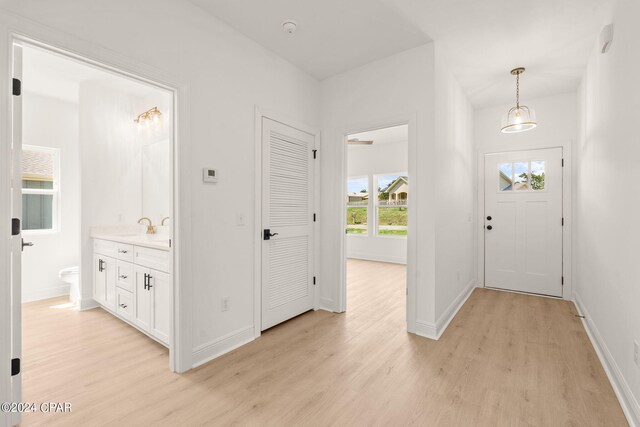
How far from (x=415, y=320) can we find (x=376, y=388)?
106 cm

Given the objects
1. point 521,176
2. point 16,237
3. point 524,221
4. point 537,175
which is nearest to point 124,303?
point 16,237

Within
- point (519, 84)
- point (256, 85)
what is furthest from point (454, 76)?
point (256, 85)

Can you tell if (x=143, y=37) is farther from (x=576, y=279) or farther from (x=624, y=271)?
(x=576, y=279)

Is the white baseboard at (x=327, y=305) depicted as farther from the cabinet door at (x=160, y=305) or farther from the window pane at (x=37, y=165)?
the window pane at (x=37, y=165)

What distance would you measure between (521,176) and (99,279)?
5.66 m

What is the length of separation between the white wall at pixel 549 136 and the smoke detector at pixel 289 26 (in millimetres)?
3087

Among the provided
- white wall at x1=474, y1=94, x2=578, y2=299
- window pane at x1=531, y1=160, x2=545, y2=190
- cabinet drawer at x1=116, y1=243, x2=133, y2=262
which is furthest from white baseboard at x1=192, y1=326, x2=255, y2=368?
window pane at x1=531, y1=160, x2=545, y2=190

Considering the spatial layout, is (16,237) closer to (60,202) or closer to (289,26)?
(289,26)

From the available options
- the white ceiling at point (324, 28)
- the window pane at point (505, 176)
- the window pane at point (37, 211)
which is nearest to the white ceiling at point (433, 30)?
the white ceiling at point (324, 28)

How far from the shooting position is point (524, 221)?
14.4ft

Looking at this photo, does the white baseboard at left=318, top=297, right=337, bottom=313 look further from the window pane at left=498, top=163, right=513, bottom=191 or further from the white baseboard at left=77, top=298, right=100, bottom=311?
the window pane at left=498, top=163, right=513, bottom=191

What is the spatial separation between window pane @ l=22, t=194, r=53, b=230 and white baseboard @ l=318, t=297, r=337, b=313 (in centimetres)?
390

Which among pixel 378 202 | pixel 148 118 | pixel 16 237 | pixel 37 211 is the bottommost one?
pixel 16 237

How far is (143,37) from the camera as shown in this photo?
202 centimetres
